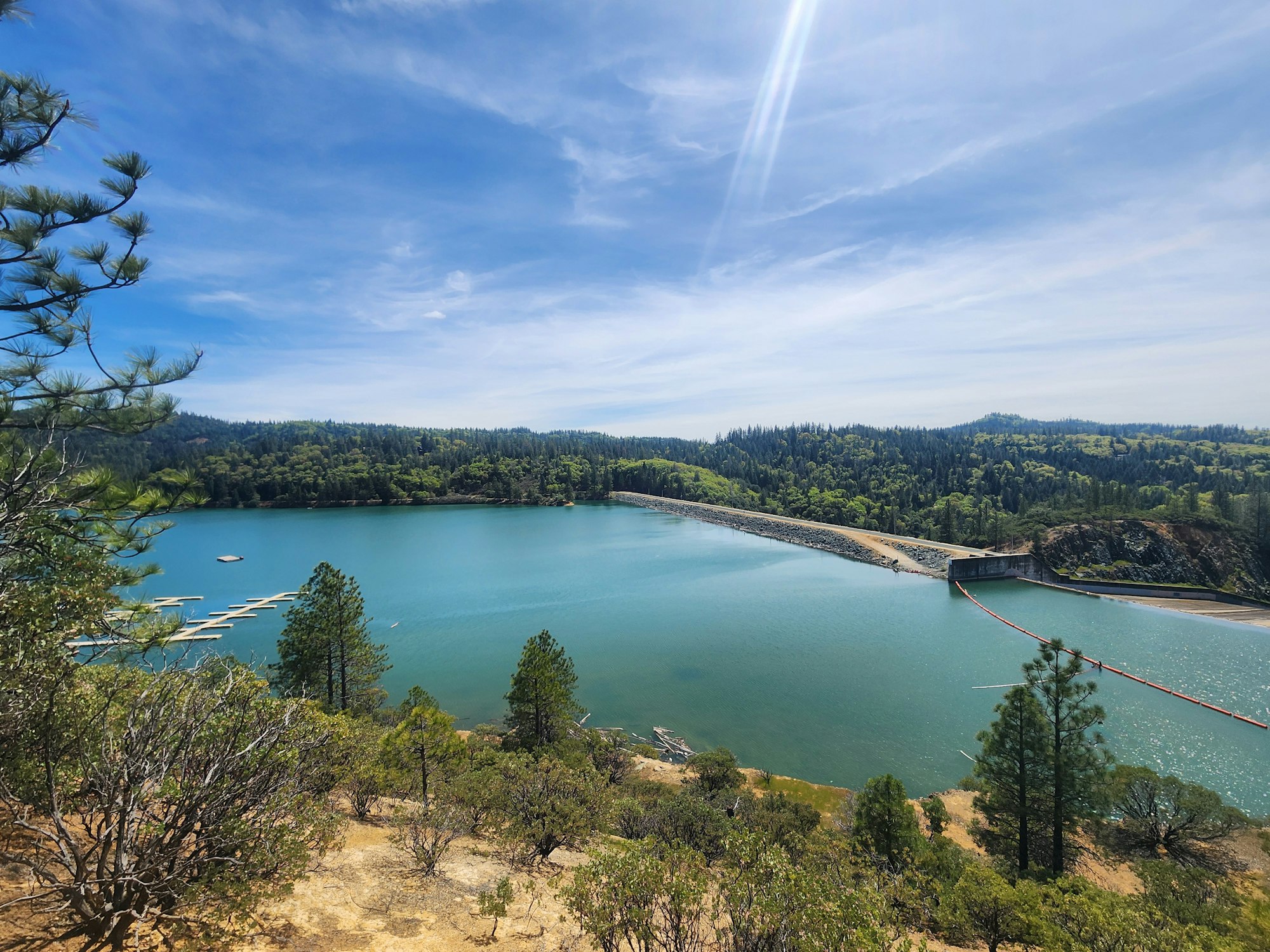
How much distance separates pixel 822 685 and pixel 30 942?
24806mm

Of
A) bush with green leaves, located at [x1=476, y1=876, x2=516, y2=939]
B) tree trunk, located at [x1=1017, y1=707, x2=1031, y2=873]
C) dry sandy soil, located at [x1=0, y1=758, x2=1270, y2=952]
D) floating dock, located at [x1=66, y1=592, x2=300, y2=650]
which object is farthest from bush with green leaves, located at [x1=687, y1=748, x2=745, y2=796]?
floating dock, located at [x1=66, y1=592, x2=300, y2=650]

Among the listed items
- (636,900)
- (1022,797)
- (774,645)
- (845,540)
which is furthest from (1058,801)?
(845,540)

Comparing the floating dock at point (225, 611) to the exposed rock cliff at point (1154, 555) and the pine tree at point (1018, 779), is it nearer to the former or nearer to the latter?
the pine tree at point (1018, 779)

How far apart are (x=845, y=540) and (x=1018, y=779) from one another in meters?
49.1

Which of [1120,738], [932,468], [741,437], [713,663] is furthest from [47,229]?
[741,437]

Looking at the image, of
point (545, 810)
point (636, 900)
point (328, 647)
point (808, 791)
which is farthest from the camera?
point (328, 647)

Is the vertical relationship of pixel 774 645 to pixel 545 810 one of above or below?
below

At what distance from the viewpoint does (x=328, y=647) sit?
17312mm

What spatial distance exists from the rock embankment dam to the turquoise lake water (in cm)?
286

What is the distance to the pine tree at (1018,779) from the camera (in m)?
12.9

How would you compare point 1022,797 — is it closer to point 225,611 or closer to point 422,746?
point 422,746

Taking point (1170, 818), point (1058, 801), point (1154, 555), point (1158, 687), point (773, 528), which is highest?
point (1058, 801)

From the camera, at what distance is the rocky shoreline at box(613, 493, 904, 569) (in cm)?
5644

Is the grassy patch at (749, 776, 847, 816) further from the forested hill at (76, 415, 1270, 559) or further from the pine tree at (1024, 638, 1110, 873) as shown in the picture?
the forested hill at (76, 415, 1270, 559)
